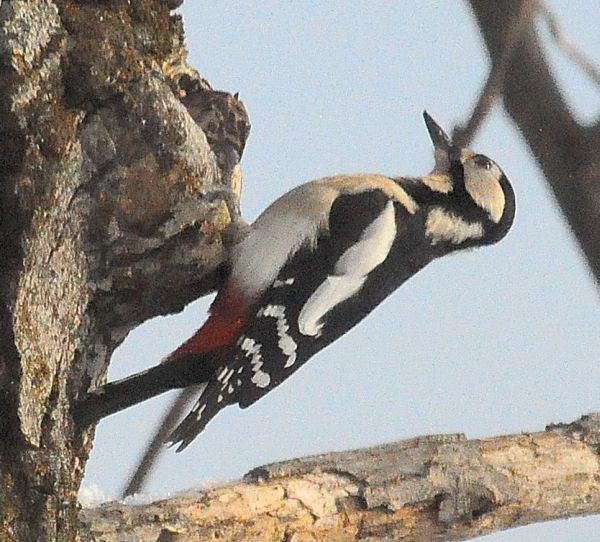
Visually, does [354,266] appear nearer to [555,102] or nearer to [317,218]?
[317,218]

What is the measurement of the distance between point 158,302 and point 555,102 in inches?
28.5

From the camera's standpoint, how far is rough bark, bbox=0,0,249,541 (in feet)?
4.07

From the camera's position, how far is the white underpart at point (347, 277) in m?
1.70

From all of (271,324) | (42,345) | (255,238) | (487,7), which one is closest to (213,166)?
(255,238)

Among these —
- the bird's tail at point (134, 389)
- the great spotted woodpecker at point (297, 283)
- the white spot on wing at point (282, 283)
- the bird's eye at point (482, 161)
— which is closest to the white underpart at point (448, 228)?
the great spotted woodpecker at point (297, 283)

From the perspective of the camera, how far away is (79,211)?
1401 millimetres

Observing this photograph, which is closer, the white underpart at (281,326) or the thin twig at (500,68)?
the thin twig at (500,68)

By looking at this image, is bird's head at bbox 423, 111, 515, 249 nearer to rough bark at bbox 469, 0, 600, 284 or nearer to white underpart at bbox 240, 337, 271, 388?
rough bark at bbox 469, 0, 600, 284

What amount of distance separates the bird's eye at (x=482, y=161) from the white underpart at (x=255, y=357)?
0.60m

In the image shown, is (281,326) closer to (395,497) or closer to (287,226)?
(287,226)

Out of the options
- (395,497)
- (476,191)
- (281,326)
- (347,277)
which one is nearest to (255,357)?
(281,326)

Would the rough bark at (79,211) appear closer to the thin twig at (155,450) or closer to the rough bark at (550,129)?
the thin twig at (155,450)

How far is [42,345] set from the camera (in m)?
1.32

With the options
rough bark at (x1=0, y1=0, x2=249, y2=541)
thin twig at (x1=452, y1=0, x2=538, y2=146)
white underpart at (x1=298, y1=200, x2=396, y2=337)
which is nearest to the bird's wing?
white underpart at (x1=298, y1=200, x2=396, y2=337)
